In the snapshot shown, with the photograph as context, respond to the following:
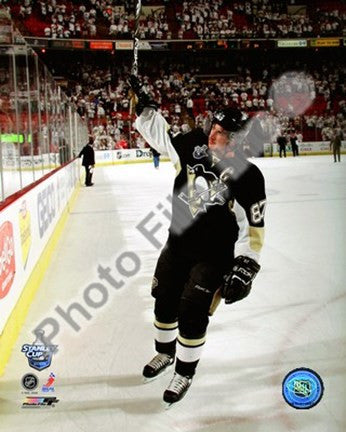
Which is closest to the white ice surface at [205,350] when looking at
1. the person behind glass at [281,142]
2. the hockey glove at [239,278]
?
the hockey glove at [239,278]

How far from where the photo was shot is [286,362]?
2645mm

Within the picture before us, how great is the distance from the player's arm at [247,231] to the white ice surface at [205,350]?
0.46 m

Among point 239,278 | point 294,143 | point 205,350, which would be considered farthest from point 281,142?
point 239,278

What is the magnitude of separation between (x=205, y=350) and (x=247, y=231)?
0.77m

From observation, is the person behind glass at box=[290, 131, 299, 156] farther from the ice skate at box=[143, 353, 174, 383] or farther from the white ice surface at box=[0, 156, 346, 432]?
the ice skate at box=[143, 353, 174, 383]

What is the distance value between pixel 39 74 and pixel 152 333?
326 centimetres

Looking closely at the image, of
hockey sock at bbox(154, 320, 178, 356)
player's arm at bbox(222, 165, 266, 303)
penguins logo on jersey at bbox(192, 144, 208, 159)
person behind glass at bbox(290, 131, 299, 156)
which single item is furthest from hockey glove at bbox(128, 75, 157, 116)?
person behind glass at bbox(290, 131, 299, 156)

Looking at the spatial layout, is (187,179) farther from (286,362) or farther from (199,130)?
(286,362)

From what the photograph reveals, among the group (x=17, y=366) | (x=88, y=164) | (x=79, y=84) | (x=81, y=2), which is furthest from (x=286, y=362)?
(x=81, y=2)

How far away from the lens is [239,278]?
7.59 feet

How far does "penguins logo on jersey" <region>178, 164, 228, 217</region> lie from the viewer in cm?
229

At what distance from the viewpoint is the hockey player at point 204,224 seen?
7.46 ft

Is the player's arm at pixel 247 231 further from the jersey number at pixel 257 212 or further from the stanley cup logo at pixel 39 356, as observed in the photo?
the stanley cup logo at pixel 39 356

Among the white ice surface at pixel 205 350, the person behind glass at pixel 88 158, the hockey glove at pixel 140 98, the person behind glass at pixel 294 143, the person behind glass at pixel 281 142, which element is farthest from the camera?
the person behind glass at pixel 294 143
